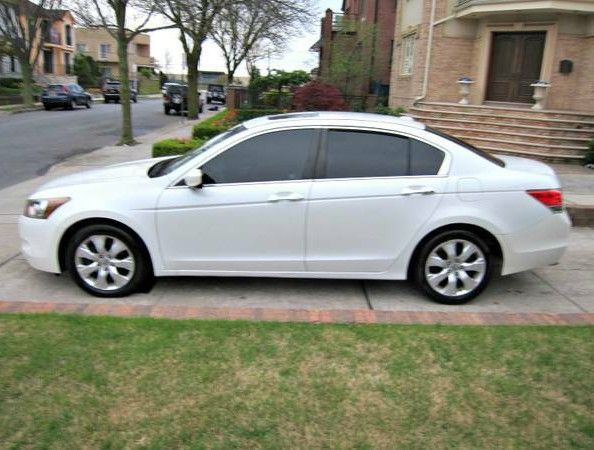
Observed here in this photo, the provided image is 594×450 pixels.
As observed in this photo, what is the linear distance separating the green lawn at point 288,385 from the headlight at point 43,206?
1032 mm

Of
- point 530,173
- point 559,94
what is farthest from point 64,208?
point 559,94

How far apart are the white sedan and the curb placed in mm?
2635

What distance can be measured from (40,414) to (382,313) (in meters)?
2.41

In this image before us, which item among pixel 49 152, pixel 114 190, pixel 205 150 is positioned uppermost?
pixel 205 150

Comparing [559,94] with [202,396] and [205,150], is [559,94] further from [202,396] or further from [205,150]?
[202,396]

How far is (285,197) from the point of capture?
4578mm

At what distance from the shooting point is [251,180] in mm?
4680

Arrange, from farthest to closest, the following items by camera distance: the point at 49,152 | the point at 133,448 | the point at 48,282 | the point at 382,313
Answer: the point at 49,152, the point at 48,282, the point at 382,313, the point at 133,448

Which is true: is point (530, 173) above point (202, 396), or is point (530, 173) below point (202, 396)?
above

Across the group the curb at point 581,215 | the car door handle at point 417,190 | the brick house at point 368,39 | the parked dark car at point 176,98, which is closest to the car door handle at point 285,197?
the car door handle at point 417,190

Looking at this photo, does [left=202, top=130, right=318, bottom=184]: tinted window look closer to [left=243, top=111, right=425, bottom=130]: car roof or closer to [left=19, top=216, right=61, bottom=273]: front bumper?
[left=243, top=111, right=425, bottom=130]: car roof

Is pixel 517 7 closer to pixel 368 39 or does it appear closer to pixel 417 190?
pixel 368 39

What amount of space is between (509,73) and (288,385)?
1589cm

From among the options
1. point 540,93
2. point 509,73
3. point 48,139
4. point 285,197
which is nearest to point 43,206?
point 285,197
